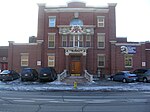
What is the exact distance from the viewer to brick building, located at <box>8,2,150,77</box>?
42062mm

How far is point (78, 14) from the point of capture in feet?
142

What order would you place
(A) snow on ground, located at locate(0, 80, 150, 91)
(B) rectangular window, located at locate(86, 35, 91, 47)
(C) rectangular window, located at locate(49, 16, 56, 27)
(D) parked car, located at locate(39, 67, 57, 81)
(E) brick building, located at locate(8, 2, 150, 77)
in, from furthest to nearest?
(C) rectangular window, located at locate(49, 16, 56, 27) → (B) rectangular window, located at locate(86, 35, 91, 47) → (E) brick building, located at locate(8, 2, 150, 77) → (D) parked car, located at locate(39, 67, 57, 81) → (A) snow on ground, located at locate(0, 80, 150, 91)

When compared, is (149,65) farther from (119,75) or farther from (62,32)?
(62,32)

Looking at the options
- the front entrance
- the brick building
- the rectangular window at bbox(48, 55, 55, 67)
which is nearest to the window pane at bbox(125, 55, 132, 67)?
the brick building

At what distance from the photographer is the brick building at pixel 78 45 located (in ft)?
138

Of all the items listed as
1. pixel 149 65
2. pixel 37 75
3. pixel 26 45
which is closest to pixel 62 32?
pixel 26 45

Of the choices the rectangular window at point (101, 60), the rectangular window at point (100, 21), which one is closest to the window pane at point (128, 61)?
the rectangular window at point (101, 60)

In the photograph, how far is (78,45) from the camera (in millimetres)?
41906

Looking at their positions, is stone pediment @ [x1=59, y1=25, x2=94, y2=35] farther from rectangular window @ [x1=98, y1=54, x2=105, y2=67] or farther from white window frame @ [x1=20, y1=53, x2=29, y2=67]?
white window frame @ [x1=20, y1=53, x2=29, y2=67]

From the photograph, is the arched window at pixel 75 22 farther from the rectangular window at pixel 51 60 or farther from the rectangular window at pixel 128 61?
the rectangular window at pixel 128 61

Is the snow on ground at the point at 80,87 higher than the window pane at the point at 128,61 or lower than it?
lower

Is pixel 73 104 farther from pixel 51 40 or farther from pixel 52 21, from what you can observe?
pixel 52 21

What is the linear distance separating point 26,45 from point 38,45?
2.08 meters

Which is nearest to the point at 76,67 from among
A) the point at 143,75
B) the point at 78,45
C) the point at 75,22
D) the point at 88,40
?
the point at 78,45
